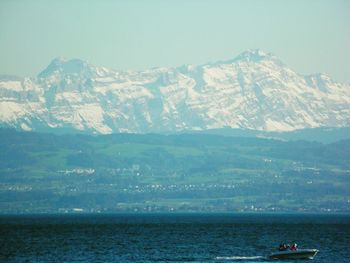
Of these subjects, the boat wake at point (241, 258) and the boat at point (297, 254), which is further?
the boat at point (297, 254)

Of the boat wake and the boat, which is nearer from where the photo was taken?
the boat wake

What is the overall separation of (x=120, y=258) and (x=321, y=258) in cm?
4140

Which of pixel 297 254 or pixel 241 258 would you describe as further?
pixel 297 254

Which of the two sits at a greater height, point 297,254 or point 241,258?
point 297,254

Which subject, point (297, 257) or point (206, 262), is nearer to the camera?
point (206, 262)

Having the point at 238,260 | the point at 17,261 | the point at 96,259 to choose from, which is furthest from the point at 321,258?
the point at 17,261

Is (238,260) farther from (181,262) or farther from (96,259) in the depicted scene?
(96,259)

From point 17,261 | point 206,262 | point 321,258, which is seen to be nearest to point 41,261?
point 17,261

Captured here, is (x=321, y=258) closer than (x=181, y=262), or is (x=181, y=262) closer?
(x=181, y=262)

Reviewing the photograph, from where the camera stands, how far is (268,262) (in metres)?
184

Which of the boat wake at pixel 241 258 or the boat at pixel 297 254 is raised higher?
the boat at pixel 297 254

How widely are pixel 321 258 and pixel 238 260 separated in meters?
19.4

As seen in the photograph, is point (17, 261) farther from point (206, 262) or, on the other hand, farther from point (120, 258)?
point (206, 262)

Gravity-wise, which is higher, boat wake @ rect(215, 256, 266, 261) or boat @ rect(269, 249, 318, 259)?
boat @ rect(269, 249, 318, 259)
